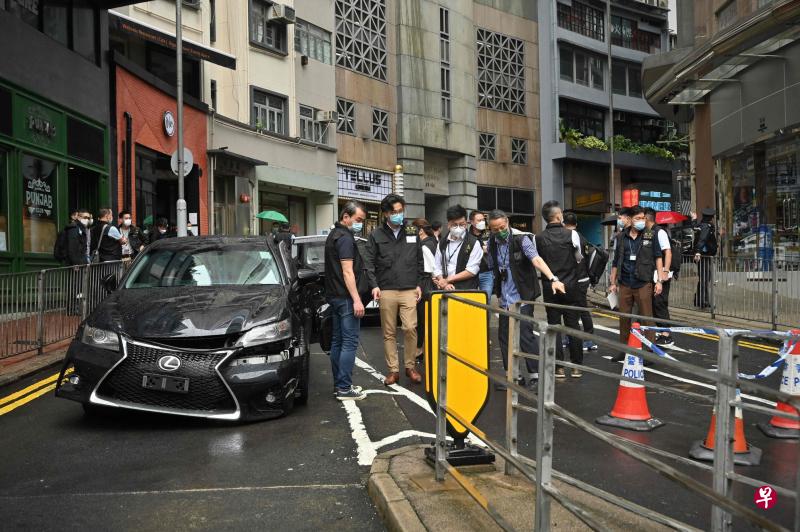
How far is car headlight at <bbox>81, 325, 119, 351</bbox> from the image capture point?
653cm

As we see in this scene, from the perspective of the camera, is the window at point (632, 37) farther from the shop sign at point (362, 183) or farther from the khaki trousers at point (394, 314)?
the khaki trousers at point (394, 314)

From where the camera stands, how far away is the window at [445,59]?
40.8m

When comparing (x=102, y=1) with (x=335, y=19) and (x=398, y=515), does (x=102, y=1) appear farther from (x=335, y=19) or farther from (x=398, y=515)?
(x=398, y=515)

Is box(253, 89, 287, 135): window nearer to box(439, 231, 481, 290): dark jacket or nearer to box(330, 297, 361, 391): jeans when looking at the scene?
box(439, 231, 481, 290): dark jacket

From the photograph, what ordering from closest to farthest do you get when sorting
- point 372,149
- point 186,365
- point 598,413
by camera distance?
1. point 598,413
2. point 186,365
3. point 372,149

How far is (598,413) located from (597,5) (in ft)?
157

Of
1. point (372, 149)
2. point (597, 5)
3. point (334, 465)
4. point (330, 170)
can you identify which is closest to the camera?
point (334, 465)

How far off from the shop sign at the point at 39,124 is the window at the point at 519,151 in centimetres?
3143

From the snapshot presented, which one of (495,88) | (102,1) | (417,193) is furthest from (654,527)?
(495,88)

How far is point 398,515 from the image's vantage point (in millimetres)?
4184

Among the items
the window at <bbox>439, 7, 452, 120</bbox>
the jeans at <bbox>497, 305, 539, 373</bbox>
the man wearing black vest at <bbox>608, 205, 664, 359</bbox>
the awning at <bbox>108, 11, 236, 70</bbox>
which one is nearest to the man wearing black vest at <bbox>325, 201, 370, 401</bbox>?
the jeans at <bbox>497, 305, 539, 373</bbox>

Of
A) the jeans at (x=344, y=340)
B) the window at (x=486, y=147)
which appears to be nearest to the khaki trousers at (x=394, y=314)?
the jeans at (x=344, y=340)

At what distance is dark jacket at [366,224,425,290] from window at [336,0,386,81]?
27490 millimetres

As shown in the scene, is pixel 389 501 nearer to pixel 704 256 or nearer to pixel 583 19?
pixel 704 256
